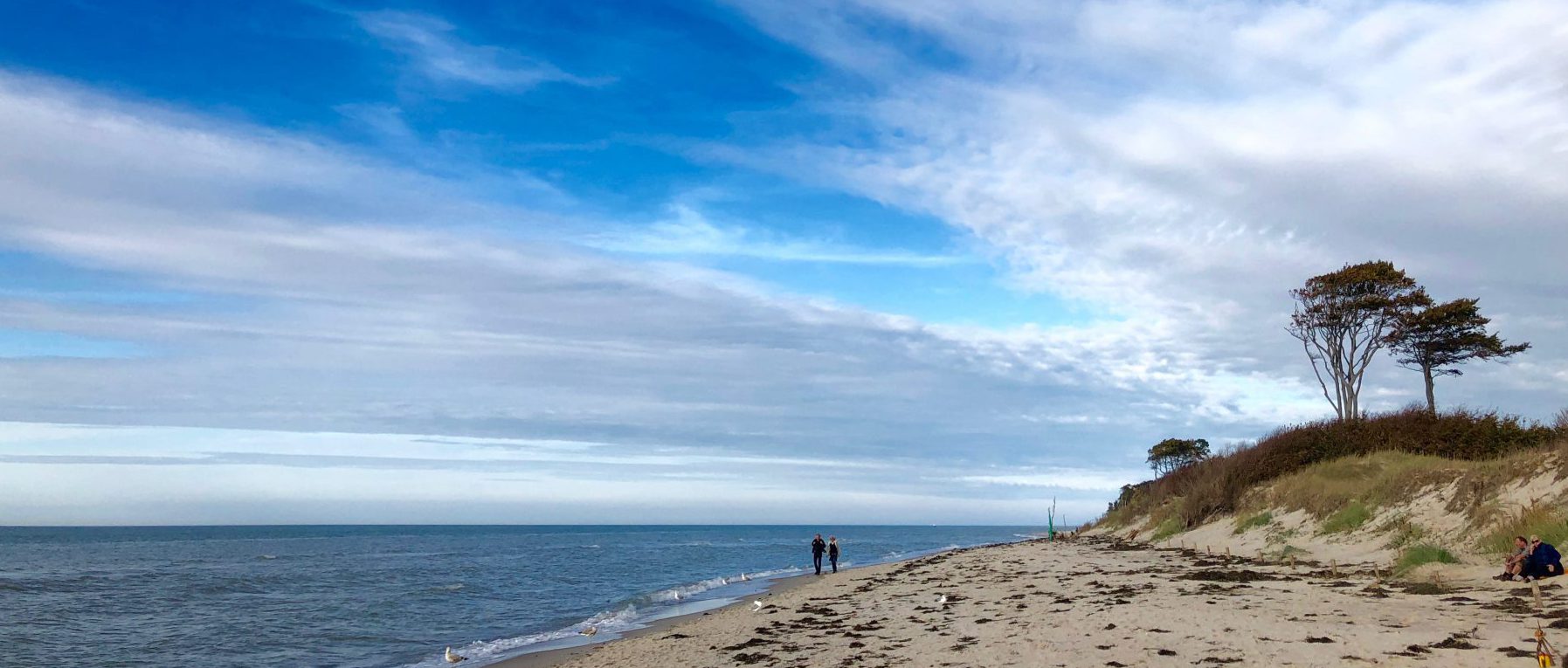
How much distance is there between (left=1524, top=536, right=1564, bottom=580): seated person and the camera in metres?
12.8

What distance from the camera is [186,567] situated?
58.2 m

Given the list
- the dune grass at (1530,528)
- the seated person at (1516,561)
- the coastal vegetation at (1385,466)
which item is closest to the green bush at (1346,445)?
the coastal vegetation at (1385,466)

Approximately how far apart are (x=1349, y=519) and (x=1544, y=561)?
9.62 m

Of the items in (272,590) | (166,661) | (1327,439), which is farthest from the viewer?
(272,590)

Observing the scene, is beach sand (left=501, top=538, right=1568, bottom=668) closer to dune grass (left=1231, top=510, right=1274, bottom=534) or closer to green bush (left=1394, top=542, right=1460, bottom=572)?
green bush (left=1394, top=542, right=1460, bottom=572)

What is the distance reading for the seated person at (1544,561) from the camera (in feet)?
42.0

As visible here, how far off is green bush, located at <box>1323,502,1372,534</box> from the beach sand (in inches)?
96.7

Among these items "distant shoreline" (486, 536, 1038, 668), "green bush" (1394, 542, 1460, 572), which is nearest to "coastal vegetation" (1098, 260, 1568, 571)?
"green bush" (1394, 542, 1460, 572)

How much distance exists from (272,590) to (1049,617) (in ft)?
122

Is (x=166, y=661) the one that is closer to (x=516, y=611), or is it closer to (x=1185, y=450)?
(x=516, y=611)

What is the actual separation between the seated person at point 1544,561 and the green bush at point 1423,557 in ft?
10.6

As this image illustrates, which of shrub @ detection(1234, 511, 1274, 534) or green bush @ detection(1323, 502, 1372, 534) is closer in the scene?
green bush @ detection(1323, 502, 1372, 534)

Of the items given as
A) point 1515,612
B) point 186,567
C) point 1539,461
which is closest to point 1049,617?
point 1515,612

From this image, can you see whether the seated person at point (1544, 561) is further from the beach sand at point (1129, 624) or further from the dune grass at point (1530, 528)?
the dune grass at point (1530, 528)
